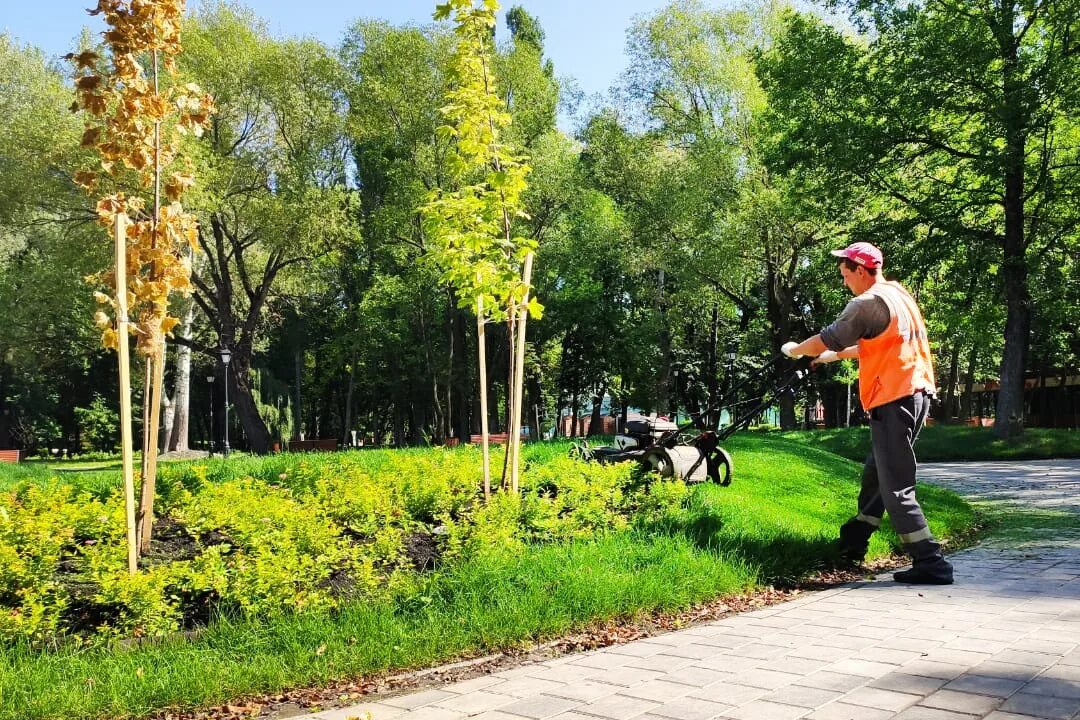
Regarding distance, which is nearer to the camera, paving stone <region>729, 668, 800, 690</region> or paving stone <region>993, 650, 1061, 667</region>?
paving stone <region>729, 668, 800, 690</region>

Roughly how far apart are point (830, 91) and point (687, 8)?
41.7 ft

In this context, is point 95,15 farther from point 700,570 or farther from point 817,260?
point 817,260

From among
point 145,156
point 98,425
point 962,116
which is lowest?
point 98,425

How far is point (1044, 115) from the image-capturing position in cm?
2117

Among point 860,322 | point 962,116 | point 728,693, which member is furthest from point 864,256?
point 962,116

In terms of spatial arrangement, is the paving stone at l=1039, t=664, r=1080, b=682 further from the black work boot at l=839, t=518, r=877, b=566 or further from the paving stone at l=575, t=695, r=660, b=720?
the black work boot at l=839, t=518, r=877, b=566

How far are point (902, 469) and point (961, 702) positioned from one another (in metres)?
2.69

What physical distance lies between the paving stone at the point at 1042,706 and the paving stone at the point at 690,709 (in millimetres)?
1090

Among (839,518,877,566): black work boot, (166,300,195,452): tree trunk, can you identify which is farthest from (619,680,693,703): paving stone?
(166,300,195,452): tree trunk

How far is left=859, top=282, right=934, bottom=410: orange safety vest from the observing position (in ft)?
19.6

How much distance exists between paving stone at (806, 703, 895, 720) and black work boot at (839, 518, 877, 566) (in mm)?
3342

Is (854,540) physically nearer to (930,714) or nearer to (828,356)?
(828,356)

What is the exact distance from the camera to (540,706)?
144 inches

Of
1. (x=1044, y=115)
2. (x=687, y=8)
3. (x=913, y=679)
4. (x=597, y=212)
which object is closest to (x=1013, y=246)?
(x=1044, y=115)
